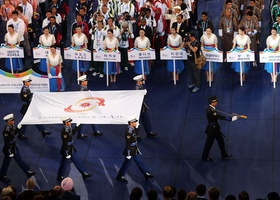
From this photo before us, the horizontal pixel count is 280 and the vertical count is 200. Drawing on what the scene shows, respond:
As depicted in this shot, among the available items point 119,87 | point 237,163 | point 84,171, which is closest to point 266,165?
point 237,163

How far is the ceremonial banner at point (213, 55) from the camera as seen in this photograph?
22.8 metres

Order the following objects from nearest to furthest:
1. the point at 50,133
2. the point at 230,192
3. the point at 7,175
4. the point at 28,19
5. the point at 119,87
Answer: the point at 230,192 → the point at 7,175 → the point at 50,133 → the point at 119,87 → the point at 28,19

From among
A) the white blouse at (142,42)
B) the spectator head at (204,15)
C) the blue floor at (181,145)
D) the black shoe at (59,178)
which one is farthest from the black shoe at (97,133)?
the spectator head at (204,15)

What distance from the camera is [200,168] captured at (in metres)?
19.6

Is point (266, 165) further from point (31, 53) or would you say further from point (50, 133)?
point (31, 53)

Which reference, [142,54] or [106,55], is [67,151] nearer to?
[106,55]

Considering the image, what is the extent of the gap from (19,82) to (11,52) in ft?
5.46

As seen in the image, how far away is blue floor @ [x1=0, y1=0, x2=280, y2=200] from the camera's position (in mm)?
19109

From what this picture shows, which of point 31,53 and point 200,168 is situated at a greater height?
point 31,53

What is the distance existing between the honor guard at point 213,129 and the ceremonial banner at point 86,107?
189 centimetres

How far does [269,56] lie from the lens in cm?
2270

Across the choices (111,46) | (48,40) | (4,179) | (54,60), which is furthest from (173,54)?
(4,179)


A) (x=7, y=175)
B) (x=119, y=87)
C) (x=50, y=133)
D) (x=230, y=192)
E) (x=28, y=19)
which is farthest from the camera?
(x=28, y=19)

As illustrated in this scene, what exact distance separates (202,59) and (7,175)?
687 cm
